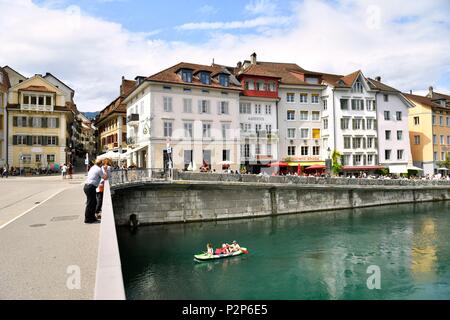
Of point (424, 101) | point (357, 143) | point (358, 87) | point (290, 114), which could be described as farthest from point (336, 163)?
point (424, 101)

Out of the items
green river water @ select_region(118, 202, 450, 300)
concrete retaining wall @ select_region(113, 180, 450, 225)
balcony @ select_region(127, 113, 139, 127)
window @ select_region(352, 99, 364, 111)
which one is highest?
window @ select_region(352, 99, 364, 111)

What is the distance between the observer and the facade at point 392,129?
2040 inches


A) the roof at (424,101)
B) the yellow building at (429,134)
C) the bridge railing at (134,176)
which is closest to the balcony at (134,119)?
the bridge railing at (134,176)

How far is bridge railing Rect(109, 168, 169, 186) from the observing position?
25.1 meters

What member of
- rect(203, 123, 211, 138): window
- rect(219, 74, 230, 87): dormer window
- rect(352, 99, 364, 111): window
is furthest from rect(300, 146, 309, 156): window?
rect(203, 123, 211, 138): window

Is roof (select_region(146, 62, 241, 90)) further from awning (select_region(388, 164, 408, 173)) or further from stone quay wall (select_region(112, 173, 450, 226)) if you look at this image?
awning (select_region(388, 164, 408, 173))

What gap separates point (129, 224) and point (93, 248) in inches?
850

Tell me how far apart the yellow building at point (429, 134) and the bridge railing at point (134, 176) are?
46.7 m

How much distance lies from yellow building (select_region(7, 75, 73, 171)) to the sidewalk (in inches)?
1626

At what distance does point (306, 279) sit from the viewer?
17031mm

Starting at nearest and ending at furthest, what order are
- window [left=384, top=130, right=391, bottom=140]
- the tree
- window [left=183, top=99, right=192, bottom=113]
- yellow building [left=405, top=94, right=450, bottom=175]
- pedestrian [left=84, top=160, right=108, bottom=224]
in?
pedestrian [left=84, top=160, right=108, bottom=224], window [left=183, top=99, right=192, bottom=113], the tree, window [left=384, top=130, right=391, bottom=140], yellow building [left=405, top=94, right=450, bottom=175]

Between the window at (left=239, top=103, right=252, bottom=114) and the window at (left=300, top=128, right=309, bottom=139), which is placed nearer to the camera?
the window at (left=239, top=103, right=252, bottom=114)

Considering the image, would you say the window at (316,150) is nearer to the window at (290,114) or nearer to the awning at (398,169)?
the window at (290,114)
